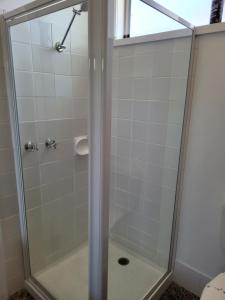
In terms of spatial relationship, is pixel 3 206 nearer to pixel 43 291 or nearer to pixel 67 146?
pixel 67 146

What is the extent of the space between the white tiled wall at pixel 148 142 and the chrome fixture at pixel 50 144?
438 mm

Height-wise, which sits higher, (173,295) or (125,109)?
(125,109)

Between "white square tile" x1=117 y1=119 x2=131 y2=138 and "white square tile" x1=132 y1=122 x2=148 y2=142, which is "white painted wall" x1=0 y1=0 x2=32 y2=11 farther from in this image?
"white square tile" x1=132 y1=122 x2=148 y2=142

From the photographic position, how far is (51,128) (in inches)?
59.2

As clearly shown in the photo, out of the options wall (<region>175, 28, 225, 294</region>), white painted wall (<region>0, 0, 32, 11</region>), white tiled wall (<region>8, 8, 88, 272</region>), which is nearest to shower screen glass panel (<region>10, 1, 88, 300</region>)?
white tiled wall (<region>8, 8, 88, 272</region>)

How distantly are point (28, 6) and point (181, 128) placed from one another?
1.09 metres

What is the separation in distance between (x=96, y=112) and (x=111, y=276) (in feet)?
3.49

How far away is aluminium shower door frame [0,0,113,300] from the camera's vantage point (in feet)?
2.64

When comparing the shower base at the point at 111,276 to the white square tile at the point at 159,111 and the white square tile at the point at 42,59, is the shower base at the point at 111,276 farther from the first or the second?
the white square tile at the point at 42,59

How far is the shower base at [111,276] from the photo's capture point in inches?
56.9

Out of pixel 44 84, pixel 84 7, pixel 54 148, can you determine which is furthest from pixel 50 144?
pixel 84 7

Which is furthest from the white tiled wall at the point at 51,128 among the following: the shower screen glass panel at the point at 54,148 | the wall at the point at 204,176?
the wall at the point at 204,176

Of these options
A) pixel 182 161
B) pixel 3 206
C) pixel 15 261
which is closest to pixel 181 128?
pixel 182 161

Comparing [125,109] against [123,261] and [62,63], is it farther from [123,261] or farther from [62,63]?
[123,261]
